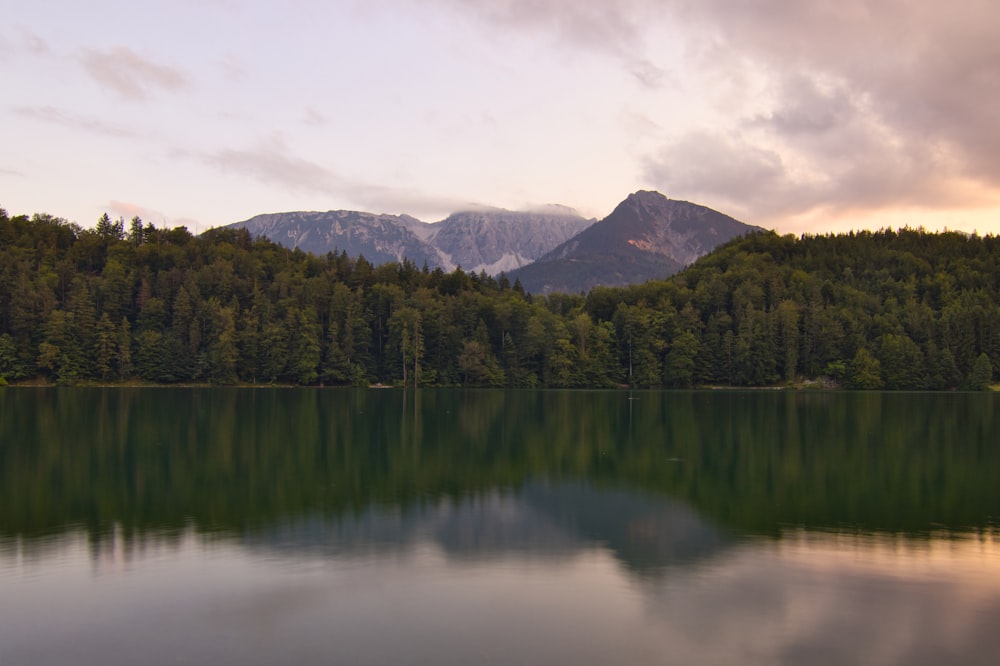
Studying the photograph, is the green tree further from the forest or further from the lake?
the lake

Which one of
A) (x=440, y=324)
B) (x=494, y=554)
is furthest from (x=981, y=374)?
(x=494, y=554)

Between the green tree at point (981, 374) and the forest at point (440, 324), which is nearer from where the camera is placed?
the green tree at point (981, 374)

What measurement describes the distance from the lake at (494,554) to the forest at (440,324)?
3591 inches

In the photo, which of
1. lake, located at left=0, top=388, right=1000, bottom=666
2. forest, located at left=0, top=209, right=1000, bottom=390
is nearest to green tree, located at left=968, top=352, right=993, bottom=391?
forest, located at left=0, top=209, right=1000, bottom=390

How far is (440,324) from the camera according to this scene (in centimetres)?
13762

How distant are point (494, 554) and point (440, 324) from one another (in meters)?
120

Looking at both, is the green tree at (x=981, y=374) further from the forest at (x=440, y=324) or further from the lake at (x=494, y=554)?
the lake at (x=494, y=554)

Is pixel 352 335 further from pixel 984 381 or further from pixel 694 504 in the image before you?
pixel 694 504

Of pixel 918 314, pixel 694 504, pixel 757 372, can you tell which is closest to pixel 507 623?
pixel 694 504

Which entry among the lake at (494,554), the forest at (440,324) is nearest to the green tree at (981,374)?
the forest at (440,324)

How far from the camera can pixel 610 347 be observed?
136625 mm

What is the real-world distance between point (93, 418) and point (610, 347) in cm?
9757

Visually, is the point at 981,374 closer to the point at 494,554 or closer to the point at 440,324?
the point at 440,324

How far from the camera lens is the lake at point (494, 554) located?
1234 centimetres
